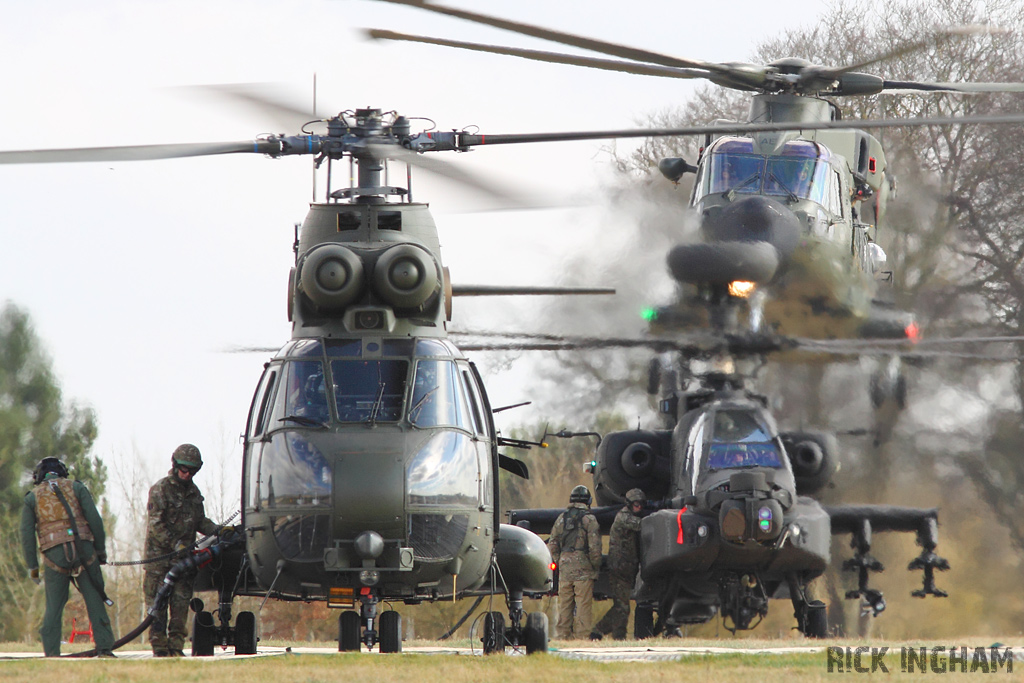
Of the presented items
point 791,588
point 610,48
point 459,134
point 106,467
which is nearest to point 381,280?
point 459,134

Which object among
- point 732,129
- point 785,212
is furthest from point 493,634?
point 785,212

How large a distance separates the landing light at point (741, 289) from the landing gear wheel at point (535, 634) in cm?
722

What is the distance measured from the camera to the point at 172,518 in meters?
12.2

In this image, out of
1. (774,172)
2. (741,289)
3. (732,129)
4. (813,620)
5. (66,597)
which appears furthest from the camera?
(774,172)

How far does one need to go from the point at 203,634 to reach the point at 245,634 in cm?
33

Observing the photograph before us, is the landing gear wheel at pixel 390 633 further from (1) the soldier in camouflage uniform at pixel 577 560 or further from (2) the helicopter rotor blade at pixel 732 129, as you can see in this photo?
(1) the soldier in camouflage uniform at pixel 577 560

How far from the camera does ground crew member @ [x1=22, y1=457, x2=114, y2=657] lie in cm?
1176

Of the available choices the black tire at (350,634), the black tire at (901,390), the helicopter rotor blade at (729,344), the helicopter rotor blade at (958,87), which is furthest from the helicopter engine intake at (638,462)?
the black tire at (350,634)

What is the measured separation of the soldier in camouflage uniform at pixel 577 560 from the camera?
59.9 ft

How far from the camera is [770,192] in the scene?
65.2ft

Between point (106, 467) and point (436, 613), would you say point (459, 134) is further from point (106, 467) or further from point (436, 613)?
point (106, 467)

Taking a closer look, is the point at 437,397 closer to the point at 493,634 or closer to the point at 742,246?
the point at 493,634

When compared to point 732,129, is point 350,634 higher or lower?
lower

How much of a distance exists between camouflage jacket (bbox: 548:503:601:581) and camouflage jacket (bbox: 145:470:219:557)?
22.1 feet
